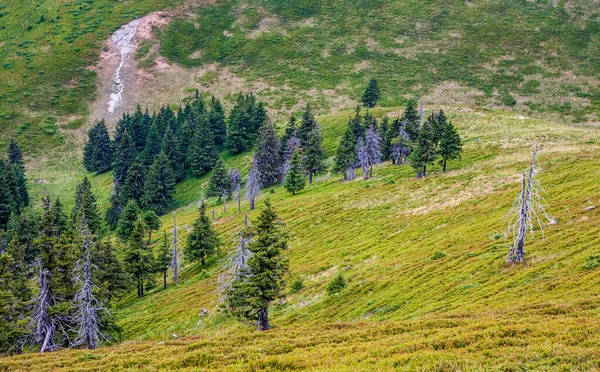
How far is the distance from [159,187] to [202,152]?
50.8 feet

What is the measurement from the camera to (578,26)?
150 metres

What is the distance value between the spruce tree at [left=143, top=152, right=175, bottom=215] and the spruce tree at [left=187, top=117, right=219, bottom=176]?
6910 millimetres

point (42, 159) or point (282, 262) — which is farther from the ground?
point (282, 262)

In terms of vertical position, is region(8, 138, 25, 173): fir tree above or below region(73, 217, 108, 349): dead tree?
below

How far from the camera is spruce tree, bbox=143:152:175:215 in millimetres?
97375

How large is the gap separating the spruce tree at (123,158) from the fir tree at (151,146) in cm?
298

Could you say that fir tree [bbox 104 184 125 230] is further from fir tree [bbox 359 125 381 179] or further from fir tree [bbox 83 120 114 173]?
fir tree [bbox 359 125 381 179]

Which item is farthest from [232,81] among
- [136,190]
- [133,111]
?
[136,190]

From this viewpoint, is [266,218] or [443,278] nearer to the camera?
[266,218]

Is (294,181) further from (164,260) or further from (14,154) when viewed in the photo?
(14,154)

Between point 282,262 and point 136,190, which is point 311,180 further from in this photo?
point 282,262

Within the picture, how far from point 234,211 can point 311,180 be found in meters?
18.9

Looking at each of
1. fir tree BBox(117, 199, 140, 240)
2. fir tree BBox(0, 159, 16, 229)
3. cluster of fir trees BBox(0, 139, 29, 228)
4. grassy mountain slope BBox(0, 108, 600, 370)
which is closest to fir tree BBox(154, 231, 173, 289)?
grassy mountain slope BBox(0, 108, 600, 370)

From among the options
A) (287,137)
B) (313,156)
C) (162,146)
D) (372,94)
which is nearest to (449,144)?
(313,156)
